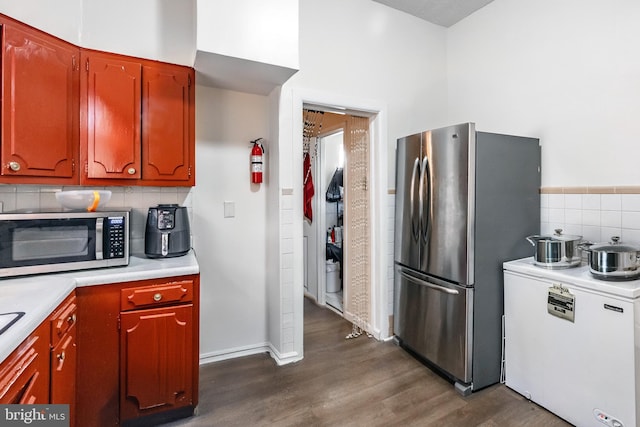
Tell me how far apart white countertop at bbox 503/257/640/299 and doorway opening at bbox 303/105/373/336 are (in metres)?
1.24

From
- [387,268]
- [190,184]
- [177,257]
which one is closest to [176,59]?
[190,184]

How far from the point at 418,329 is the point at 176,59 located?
2733 mm

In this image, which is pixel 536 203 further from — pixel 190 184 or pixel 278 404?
pixel 190 184

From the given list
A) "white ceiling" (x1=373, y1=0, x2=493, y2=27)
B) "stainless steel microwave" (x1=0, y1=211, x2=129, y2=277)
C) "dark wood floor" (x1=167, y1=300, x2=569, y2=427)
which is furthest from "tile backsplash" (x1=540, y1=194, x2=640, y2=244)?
"stainless steel microwave" (x1=0, y1=211, x2=129, y2=277)

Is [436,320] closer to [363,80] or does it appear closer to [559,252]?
[559,252]

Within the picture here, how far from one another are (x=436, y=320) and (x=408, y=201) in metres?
0.95

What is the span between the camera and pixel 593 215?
2.13 meters

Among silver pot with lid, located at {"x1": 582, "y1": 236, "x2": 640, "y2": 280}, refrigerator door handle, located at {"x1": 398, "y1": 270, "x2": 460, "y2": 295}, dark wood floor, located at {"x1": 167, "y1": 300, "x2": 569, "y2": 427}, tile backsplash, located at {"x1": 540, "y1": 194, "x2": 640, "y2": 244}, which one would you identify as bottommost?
dark wood floor, located at {"x1": 167, "y1": 300, "x2": 569, "y2": 427}

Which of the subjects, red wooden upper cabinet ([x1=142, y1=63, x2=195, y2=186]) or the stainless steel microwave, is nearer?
the stainless steel microwave

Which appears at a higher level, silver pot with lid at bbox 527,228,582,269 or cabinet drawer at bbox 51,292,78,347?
silver pot with lid at bbox 527,228,582,269

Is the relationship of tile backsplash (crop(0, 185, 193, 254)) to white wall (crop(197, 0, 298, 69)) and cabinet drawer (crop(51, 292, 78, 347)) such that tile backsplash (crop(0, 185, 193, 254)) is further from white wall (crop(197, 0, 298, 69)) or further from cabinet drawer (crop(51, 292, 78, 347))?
white wall (crop(197, 0, 298, 69))

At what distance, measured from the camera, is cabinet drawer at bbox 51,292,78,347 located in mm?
1316

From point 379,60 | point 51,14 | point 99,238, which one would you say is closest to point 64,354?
point 99,238

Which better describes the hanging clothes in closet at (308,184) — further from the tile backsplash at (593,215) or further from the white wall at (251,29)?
the tile backsplash at (593,215)
